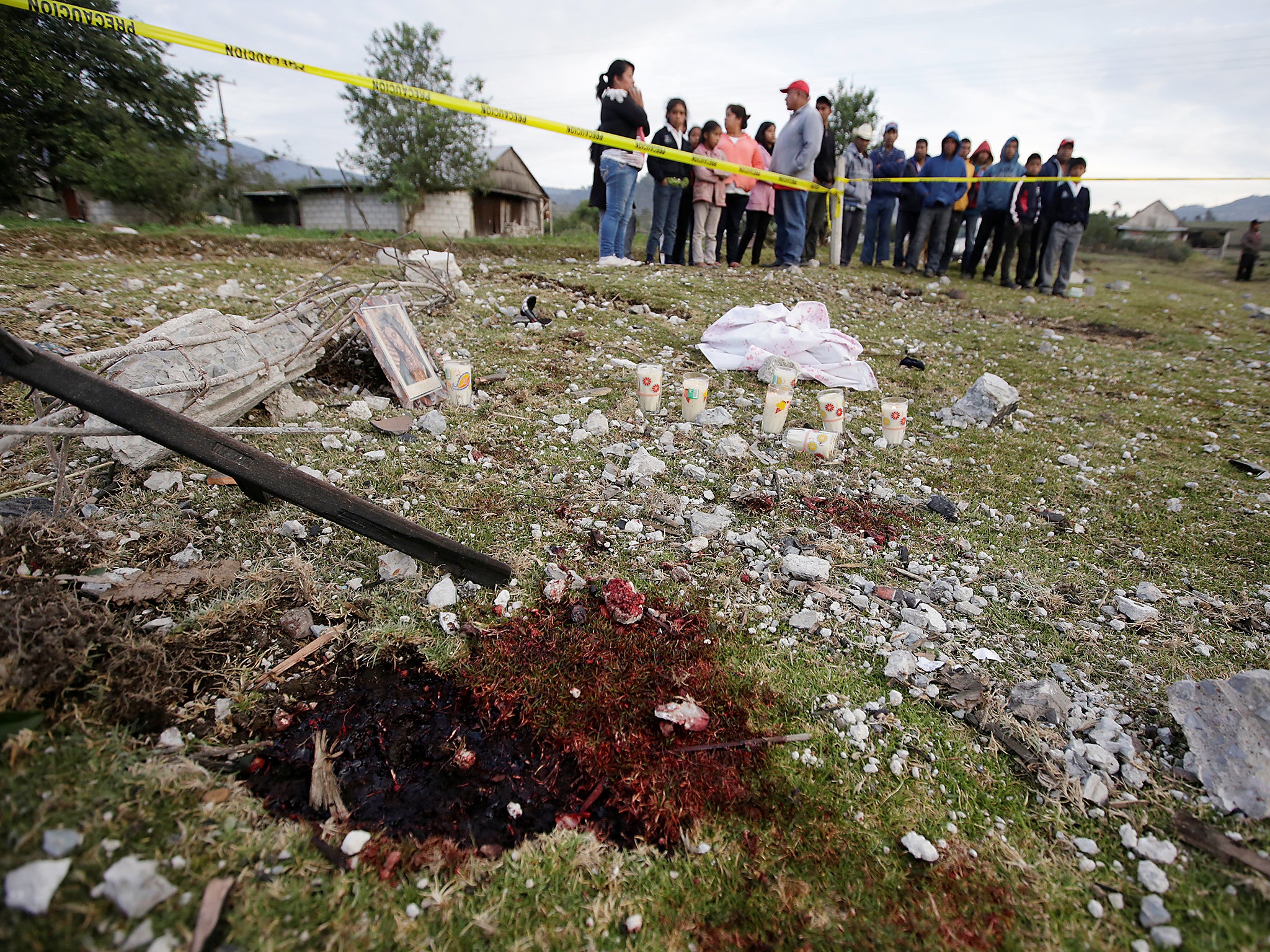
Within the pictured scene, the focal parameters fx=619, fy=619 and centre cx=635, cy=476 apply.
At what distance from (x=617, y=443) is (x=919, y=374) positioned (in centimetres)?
320

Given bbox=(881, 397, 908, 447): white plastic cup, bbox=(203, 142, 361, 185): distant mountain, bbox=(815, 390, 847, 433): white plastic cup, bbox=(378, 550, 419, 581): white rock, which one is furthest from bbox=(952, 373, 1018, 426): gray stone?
bbox=(203, 142, 361, 185): distant mountain

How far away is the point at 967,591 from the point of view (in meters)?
2.57

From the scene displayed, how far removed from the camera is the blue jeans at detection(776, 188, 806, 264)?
29.6 ft

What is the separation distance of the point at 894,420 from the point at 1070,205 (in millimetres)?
8668

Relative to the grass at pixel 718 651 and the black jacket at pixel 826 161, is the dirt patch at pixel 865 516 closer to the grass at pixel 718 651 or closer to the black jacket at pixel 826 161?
the grass at pixel 718 651

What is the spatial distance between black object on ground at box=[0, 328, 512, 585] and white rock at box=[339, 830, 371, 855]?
88 cm

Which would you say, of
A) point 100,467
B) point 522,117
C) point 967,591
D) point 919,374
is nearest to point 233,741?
point 100,467

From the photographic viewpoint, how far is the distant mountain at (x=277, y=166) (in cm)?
1871

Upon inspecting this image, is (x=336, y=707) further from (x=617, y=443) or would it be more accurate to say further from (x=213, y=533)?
(x=617, y=443)

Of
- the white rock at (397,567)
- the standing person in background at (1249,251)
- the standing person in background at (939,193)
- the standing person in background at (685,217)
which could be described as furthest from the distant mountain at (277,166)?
the standing person in background at (1249,251)

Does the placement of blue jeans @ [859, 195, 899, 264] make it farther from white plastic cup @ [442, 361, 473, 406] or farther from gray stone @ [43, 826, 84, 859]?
gray stone @ [43, 826, 84, 859]

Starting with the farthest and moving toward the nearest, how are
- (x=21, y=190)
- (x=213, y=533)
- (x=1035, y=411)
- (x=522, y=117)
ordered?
(x=21, y=190) < (x=522, y=117) < (x=1035, y=411) < (x=213, y=533)

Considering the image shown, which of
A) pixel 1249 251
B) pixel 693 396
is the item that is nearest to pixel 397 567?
pixel 693 396

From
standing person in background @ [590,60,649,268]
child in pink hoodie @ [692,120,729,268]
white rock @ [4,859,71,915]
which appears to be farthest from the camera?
child in pink hoodie @ [692,120,729,268]
